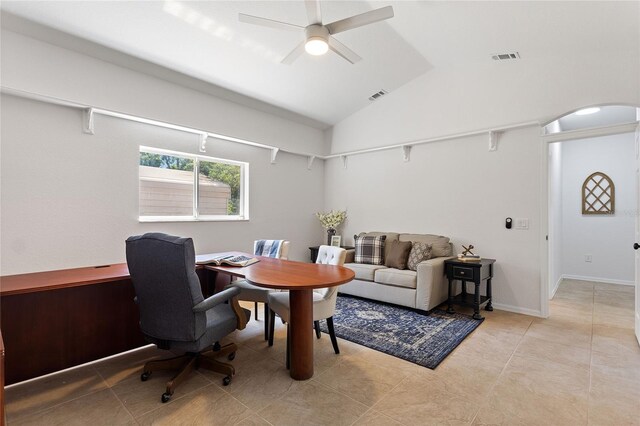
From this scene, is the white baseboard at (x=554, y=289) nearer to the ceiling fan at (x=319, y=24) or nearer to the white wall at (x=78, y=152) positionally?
the ceiling fan at (x=319, y=24)

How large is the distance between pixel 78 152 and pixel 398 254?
153 inches

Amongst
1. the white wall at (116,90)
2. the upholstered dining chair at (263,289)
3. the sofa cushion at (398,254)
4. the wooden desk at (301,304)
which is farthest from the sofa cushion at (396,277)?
the white wall at (116,90)

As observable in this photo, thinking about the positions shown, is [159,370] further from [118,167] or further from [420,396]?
[118,167]

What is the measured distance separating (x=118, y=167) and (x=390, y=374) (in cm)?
342

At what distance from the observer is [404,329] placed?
3.28 m

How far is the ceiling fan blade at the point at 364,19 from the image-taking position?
87.0 inches

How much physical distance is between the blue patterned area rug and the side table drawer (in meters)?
0.45

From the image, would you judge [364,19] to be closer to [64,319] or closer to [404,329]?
[404,329]

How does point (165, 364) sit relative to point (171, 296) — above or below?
below

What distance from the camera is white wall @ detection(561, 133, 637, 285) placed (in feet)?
17.2

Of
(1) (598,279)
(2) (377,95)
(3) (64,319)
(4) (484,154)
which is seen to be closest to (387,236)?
(4) (484,154)

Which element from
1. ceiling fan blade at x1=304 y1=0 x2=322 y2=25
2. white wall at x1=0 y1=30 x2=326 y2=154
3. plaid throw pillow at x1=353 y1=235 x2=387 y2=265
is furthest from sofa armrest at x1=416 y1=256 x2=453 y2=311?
white wall at x1=0 y1=30 x2=326 y2=154

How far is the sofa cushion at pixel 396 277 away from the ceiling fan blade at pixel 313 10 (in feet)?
9.62

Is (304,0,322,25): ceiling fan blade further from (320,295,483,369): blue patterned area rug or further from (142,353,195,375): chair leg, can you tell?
(320,295,483,369): blue patterned area rug
